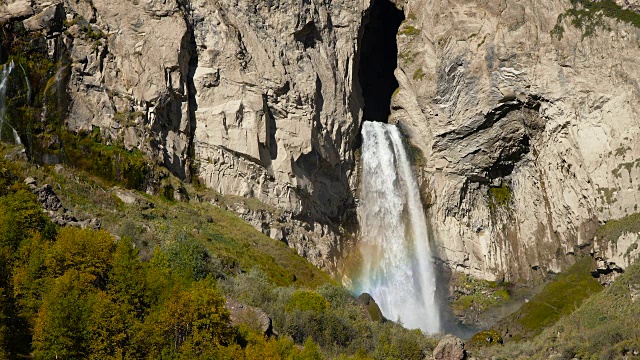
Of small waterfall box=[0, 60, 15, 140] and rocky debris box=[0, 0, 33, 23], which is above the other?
rocky debris box=[0, 0, 33, 23]

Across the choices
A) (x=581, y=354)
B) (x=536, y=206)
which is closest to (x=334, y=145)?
(x=536, y=206)

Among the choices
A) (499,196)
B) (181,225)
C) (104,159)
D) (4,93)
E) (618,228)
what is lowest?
(181,225)

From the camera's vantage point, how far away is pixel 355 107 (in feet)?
200

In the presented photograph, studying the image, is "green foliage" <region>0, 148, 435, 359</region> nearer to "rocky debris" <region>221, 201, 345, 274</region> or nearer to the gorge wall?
"rocky debris" <region>221, 201, 345, 274</region>

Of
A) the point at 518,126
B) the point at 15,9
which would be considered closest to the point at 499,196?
the point at 518,126

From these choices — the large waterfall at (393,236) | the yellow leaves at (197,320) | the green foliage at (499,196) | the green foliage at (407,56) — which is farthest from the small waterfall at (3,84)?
the green foliage at (499,196)

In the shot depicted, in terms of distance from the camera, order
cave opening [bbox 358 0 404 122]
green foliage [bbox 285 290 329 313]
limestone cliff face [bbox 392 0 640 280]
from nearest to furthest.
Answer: green foliage [bbox 285 290 329 313] < limestone cliff face [bbox 392 0 640 280] < cave opening [bbox 358 0 404 122]

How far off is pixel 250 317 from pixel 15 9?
28675 mm

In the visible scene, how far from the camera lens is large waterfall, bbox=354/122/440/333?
57469mm

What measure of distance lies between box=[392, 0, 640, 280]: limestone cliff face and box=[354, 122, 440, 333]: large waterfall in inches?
61.6

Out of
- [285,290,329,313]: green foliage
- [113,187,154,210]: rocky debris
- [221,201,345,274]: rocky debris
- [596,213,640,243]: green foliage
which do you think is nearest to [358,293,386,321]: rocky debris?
[285,290,329,313]: green foliage

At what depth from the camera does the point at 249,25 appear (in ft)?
184

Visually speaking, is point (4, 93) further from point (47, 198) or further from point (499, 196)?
point (499, 196)

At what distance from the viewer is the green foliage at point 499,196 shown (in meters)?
59.8
